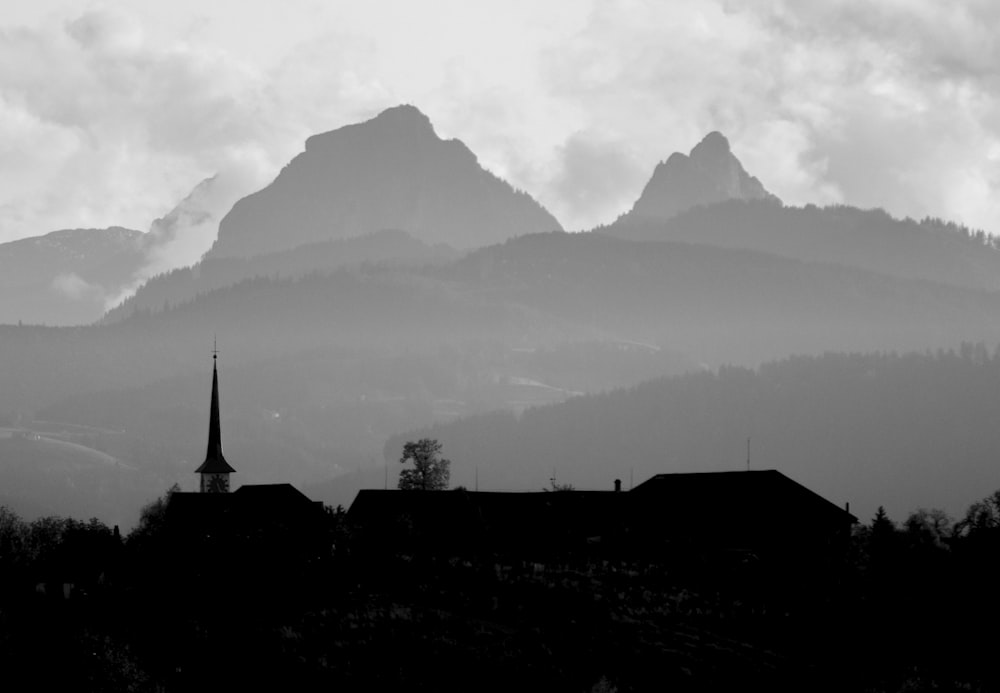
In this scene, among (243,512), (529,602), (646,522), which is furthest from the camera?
(243,512)

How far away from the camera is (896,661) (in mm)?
104000

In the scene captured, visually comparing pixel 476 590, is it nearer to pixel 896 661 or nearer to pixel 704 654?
pixel 704 654

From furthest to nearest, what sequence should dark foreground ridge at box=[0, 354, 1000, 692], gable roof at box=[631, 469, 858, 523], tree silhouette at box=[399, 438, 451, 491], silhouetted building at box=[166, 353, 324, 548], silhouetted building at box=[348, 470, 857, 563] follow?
1. tree silhouette at box=[399, 438, 451, 491]
2. gable roof at box=[631, 469, 858, 523]
3. silhouetted building at box=[166, 353, 324, 548]
4. silhouetted building at box=[348, 470, 857, 563]
5. dark foreground ridge at box=[0, 354, 1000, 692]

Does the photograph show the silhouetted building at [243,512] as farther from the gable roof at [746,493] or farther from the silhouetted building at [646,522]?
the gable roof at [746,493]

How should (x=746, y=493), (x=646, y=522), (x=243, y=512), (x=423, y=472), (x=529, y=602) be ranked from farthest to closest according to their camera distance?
(x=423, y=472) → (x=243, y=512) → (x=646, y=522) → (x=746, y=493) → (x=529, y=602)

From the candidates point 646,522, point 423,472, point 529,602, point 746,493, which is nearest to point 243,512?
point 423,472

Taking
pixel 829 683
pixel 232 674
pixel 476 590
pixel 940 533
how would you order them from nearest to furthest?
pixel 232 674 < pixel 829 683 < pixel 476 590 < pixel 940 533

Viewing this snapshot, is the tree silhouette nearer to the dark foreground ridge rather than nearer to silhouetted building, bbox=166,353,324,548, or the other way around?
silhouetted building, bbox=166,353,324,548

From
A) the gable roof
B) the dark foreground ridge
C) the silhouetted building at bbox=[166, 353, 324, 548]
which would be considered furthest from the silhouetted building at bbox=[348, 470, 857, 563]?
the silhouetted building at bbox=[166, 353, 324, 548]

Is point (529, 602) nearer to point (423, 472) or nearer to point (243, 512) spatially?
point (243, 512)

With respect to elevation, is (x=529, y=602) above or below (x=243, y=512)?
below

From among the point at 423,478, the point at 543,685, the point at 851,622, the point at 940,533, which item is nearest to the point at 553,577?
the point at 851,622

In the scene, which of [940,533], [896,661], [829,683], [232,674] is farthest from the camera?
[940,533]

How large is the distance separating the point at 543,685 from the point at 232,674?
52.3ft
